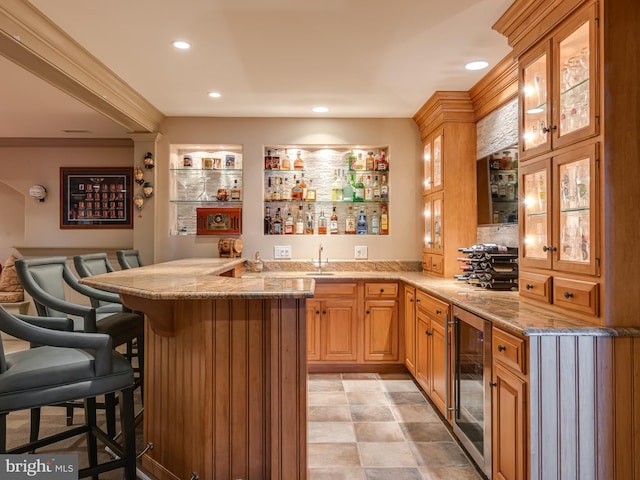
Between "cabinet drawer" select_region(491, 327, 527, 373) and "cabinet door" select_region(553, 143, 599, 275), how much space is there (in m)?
0.44

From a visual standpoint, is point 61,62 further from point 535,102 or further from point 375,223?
point 375,223

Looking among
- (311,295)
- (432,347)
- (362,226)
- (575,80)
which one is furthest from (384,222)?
(311,295)

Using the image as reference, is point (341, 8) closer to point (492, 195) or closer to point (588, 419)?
point (492, 195)

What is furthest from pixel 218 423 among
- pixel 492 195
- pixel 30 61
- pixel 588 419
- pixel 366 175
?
pixel 366 175

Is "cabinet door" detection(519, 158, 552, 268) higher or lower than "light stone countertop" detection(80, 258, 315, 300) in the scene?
higher

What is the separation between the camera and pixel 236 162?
183 inches

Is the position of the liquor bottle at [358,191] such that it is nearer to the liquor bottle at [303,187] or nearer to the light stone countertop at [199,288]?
the liquor bottle at [303,187]

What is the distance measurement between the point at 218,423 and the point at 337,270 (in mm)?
2686

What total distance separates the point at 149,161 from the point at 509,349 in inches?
155

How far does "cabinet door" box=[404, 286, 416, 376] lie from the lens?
3.50 m

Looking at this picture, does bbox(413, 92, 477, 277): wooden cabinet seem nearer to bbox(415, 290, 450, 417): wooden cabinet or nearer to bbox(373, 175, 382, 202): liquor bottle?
bbox(415, 290, 450, 417): wooden cabinet

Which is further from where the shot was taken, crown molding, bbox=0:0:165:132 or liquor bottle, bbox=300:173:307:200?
liquor bottle, bbox=300:173:307:200

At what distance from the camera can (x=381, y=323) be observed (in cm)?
388

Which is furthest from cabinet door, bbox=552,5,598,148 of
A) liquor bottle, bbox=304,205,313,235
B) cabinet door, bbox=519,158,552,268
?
liquor bottle, bbox=304,205,313,235
